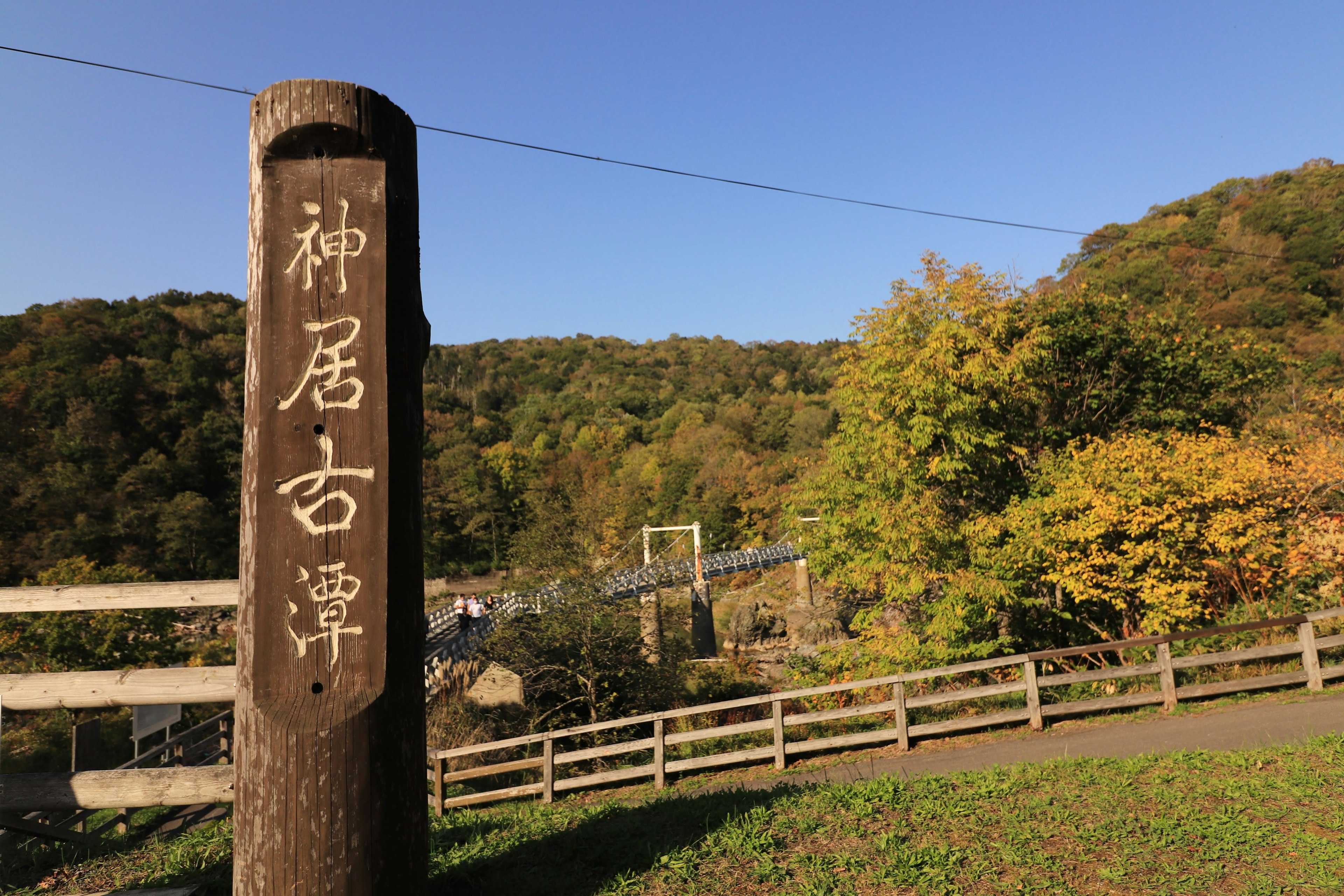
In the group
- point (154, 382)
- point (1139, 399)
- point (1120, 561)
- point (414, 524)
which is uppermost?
point (154, 382)

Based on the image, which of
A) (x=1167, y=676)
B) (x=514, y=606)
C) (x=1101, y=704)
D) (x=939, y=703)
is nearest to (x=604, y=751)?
(x=939, y=703)

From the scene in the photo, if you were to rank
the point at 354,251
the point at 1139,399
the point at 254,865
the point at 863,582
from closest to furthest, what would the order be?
the point at 254,865
the point at 354,251
the point at 863,582
the point at 1139,399

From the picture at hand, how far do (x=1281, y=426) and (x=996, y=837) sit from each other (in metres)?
15.4

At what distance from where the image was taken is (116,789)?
3307 millimetres

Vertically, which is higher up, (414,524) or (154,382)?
(154,382)

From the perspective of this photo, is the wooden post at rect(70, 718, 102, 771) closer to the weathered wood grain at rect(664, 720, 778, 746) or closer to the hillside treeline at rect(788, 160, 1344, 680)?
the weathered wood grain at rect(664, 720, 778, 746)

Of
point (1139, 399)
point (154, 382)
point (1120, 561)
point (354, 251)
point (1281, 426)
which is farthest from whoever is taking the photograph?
point (154, 382)

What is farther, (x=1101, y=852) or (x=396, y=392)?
(x=1101, y=852)

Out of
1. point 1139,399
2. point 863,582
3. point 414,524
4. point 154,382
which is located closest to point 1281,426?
point 1139,399

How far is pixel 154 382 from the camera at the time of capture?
44.6 m

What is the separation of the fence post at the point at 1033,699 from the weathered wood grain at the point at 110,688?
837 centimetres

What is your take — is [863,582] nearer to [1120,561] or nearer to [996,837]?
[1120,561]

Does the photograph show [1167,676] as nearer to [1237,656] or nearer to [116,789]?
[1237,656]

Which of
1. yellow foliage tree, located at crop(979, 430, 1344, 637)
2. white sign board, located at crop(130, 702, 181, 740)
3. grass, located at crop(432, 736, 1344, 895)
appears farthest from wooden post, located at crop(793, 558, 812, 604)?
grass, located at crop(432, 736, 1344, 895)
